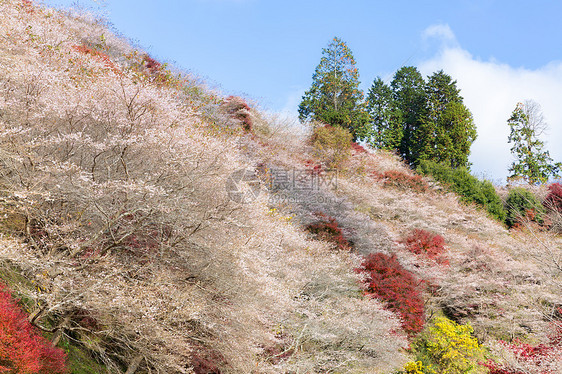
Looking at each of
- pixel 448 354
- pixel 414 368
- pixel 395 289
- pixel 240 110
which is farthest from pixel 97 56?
pixel 448 354

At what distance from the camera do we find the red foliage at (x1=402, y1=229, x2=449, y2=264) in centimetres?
1842

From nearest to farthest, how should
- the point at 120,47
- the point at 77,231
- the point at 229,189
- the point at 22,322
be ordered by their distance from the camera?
the point at 22,322 < the point at 77,231 < the point at 229,189 < the point at 120,47

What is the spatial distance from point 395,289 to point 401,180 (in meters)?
11.5

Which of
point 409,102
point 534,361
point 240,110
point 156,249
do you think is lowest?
point 156,249

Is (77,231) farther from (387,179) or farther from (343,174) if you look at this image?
(387,179)

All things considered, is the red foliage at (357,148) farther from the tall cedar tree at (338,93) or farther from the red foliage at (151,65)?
the red foliage at (151,65)

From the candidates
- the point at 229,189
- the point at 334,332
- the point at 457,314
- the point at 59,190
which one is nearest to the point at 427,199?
the point at 457,314

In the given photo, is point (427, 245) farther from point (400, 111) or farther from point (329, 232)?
point (400, 111)

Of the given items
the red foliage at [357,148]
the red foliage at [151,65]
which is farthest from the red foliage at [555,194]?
the red foliage at [151,65]

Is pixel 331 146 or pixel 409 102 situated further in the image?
pixel 409 102

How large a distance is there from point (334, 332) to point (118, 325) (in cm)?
651

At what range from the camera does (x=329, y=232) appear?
51.7 feet

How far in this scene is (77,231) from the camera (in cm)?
852

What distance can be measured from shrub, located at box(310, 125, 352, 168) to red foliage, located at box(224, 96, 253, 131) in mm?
4532
